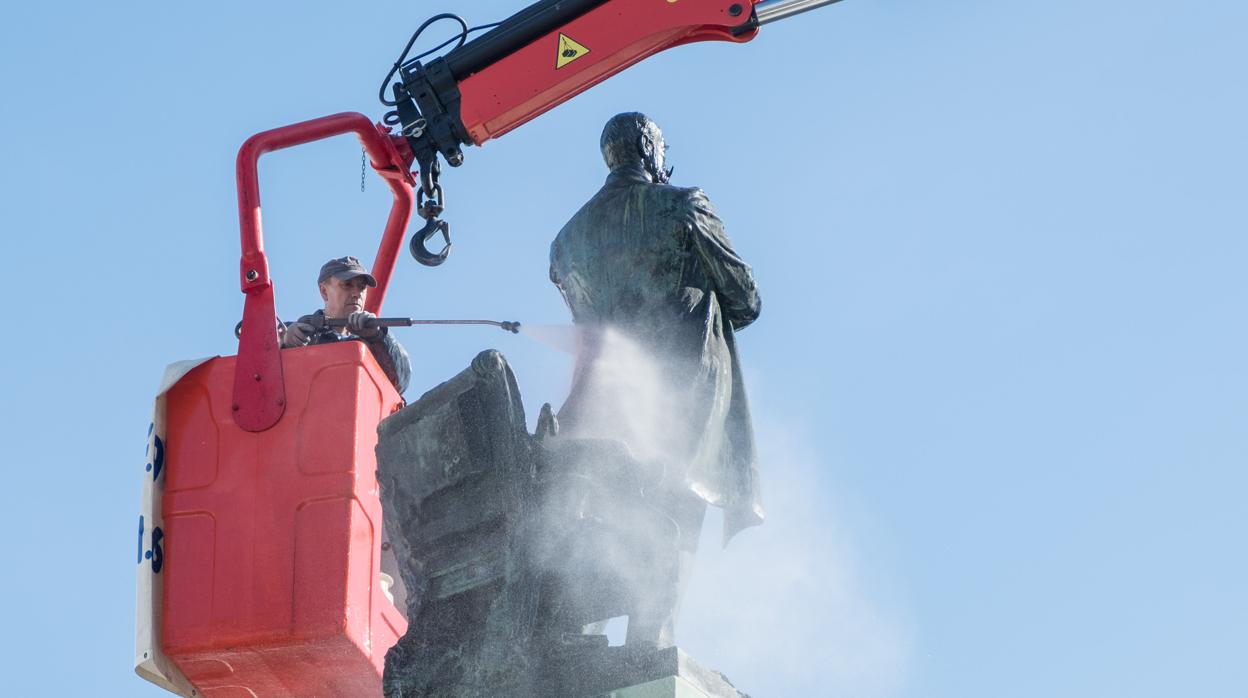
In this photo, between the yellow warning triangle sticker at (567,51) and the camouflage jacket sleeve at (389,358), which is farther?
the yellow warning triangle sticker at (567,51)

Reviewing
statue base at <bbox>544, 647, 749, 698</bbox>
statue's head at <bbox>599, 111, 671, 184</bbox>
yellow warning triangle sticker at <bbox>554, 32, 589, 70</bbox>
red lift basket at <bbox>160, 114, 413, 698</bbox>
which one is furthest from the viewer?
yellow warning triangle sticker at <bbox>554, 32, 589, 70</bbox>

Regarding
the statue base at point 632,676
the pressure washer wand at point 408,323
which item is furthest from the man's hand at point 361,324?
the statue base at point 632,676

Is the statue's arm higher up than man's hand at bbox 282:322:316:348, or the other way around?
the statue's arm

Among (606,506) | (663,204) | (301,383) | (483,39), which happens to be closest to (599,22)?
(483,39)

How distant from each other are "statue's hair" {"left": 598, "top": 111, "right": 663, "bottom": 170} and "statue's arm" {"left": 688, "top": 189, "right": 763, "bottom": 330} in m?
0.42

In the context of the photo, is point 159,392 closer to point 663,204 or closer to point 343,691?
point 343,691

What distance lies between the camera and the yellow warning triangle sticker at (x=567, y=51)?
10.9 meters

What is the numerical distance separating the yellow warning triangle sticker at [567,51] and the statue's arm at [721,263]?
5.88 feet

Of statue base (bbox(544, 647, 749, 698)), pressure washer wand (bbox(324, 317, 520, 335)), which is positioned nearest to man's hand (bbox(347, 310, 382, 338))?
pressure washer wand (bbox(324, 317, 520, 335))

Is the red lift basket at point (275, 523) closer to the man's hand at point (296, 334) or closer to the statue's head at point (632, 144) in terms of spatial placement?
the man's hand at point (296, 334)

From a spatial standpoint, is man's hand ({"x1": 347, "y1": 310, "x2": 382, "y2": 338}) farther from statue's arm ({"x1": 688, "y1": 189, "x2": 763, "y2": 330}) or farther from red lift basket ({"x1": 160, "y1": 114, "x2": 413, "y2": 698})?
statue's arm ({"x1": 688, "y1": 189, "x2": 763, "y2": 330})

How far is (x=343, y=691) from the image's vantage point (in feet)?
29.9

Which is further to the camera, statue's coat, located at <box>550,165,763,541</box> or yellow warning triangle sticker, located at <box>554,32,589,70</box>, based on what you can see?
yellow warning triangle sticker, located at <box>554,32,589,70</box>

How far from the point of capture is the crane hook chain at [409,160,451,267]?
1033cm
